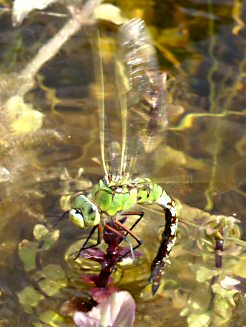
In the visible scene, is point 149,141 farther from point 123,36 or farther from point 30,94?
point 30,94

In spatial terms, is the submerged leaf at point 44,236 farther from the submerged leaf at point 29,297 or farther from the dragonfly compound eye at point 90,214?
the dragonfly compound eye at point 90,214

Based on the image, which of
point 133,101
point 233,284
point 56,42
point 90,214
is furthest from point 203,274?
point 56,42

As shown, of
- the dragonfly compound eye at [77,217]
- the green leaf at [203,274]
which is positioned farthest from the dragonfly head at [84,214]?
the green leaf at [203,274]

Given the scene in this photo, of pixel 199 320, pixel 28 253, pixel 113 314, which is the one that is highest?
pixel 113 314

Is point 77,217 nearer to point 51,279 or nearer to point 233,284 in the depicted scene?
point 51,279

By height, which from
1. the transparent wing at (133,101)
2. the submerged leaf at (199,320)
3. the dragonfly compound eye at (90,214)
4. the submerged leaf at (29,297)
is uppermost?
the transparent wing at (133,101)

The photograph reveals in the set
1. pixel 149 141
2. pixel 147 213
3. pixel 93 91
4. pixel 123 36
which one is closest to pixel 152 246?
pixel 147 213
